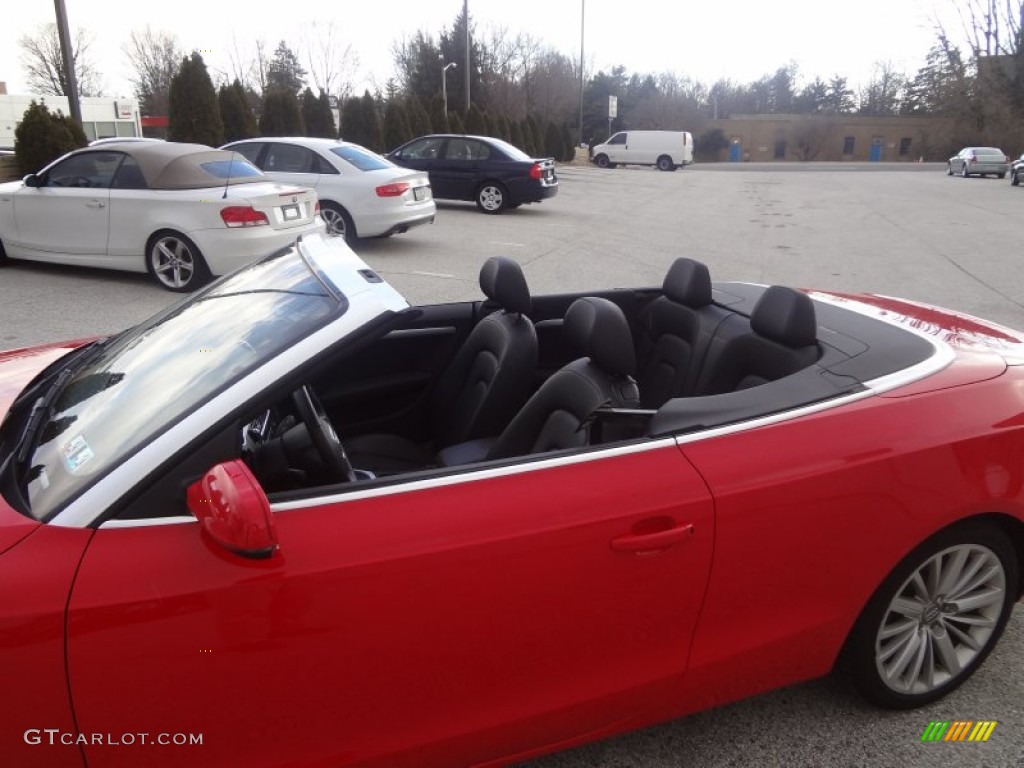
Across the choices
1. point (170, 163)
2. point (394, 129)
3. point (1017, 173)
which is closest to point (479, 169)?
point (170, 163)

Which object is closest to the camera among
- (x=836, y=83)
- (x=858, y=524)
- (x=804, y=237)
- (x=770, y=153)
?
(x=858, y=524)

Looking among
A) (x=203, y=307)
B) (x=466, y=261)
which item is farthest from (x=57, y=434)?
(x=466, y=261)

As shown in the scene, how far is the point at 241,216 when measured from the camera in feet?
26.9

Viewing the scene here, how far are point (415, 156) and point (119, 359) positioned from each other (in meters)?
15.3

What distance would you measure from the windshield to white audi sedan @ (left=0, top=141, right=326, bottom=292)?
6117 mm

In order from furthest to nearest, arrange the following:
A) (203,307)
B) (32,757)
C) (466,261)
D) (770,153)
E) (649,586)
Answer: (770,153)
(466,261)
(203,307)
(649,586)
(32,757)

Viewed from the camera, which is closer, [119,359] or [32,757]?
[32,757]

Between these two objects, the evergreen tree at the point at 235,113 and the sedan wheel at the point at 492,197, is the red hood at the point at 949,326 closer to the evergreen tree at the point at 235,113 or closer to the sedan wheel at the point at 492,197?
the sedan wheel at the point at 492,197

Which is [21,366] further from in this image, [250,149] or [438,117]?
[438,117]

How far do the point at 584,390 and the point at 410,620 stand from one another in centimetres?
95

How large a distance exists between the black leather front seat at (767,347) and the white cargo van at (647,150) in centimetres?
4384

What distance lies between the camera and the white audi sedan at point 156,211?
821cm

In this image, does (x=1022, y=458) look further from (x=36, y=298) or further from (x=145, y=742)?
(x=36, y=298)

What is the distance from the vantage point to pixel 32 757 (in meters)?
1.50
